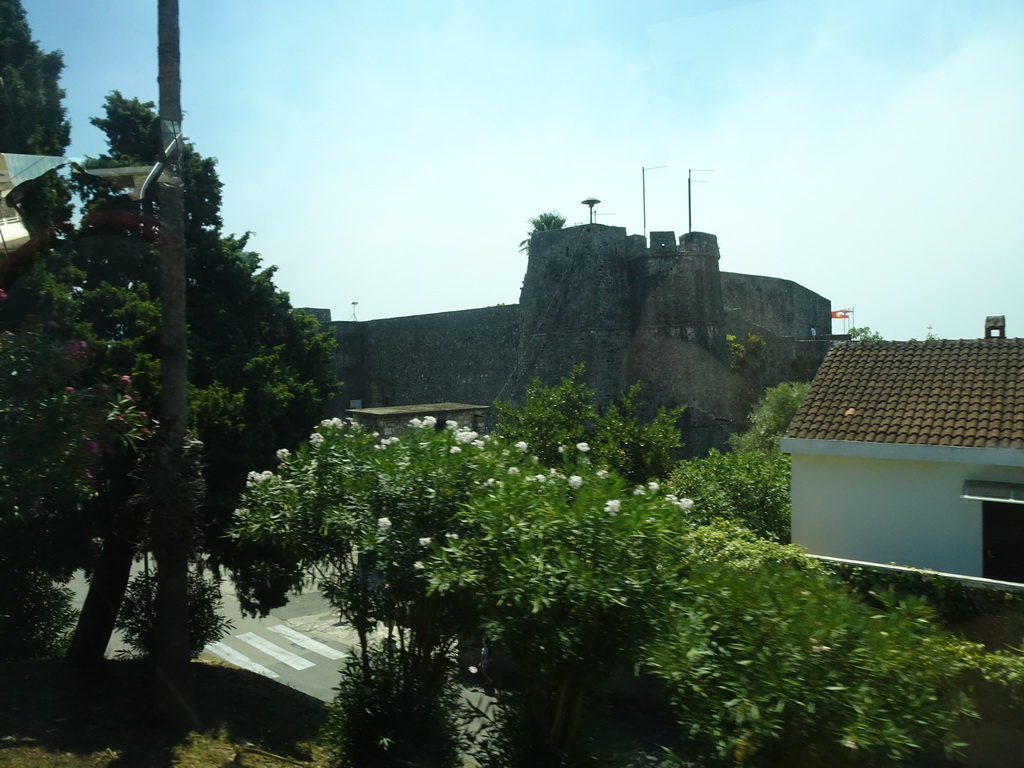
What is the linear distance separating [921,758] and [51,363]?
7.81 metres

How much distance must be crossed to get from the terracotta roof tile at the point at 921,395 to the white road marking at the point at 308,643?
7.93 metres

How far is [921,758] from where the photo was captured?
23.2ft

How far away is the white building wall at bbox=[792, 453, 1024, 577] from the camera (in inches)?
398

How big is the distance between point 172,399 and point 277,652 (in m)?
6.99

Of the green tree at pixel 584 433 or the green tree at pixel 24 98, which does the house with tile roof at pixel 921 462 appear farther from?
the green tree at pixel 24 98

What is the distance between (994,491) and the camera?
9633 millimetres

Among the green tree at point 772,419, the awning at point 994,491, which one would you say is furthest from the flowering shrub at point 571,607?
the green tree at point 772,419

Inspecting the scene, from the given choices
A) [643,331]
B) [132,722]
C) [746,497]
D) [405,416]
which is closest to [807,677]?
[132,722]

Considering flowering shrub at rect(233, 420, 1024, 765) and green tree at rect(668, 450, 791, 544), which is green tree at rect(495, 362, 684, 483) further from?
flowering shrub at rect(233, 420, 1024, 765)

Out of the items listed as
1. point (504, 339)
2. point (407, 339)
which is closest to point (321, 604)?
point (504, 339)

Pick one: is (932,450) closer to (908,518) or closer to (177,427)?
(908,518)

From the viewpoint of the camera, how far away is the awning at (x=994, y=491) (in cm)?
940

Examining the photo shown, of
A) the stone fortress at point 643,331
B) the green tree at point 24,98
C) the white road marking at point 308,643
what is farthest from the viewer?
the stone fortress at point 643,331

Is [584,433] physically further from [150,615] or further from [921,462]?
[150,615]
